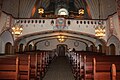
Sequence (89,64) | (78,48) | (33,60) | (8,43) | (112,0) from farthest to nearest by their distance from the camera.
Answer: (78,48), (8,43), (112,0), (33,60), (89,64)

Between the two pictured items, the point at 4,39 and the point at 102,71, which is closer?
the point at 102,71

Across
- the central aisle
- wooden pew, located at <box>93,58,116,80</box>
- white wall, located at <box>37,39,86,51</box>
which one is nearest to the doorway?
white wall, located at <box>37,39,86,51</box>

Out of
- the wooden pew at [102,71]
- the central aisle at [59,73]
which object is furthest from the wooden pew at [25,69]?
the central aisle at [59,73]

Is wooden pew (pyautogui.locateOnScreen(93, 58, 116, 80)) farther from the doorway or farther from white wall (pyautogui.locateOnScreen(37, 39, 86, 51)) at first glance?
the doorway

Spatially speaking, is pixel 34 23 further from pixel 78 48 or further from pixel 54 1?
pixel 54 1

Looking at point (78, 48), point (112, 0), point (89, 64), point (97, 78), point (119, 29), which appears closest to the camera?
point (97, 78)

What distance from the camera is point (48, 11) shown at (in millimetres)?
33781

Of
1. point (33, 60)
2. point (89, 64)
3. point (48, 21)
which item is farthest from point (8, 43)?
point (89, 64)

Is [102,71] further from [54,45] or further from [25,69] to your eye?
[54,45]

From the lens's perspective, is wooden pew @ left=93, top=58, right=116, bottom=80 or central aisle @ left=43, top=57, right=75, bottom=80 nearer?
wooden pew @ left=93, top=58, right=116, bottom=80

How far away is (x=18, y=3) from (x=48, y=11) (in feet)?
46.9

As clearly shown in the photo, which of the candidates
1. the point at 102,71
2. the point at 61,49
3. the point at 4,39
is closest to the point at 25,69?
the point at 102,71

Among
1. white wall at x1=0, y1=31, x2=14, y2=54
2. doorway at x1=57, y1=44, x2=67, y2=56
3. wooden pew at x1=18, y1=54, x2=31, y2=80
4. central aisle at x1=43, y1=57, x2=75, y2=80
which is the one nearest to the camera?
wooden pew at x1=18, y1=54, x2=31, y2=80

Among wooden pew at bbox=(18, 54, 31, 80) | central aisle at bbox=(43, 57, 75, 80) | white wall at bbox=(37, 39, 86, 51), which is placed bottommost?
central aisle at bbox=(43, 57, 75, 80)
